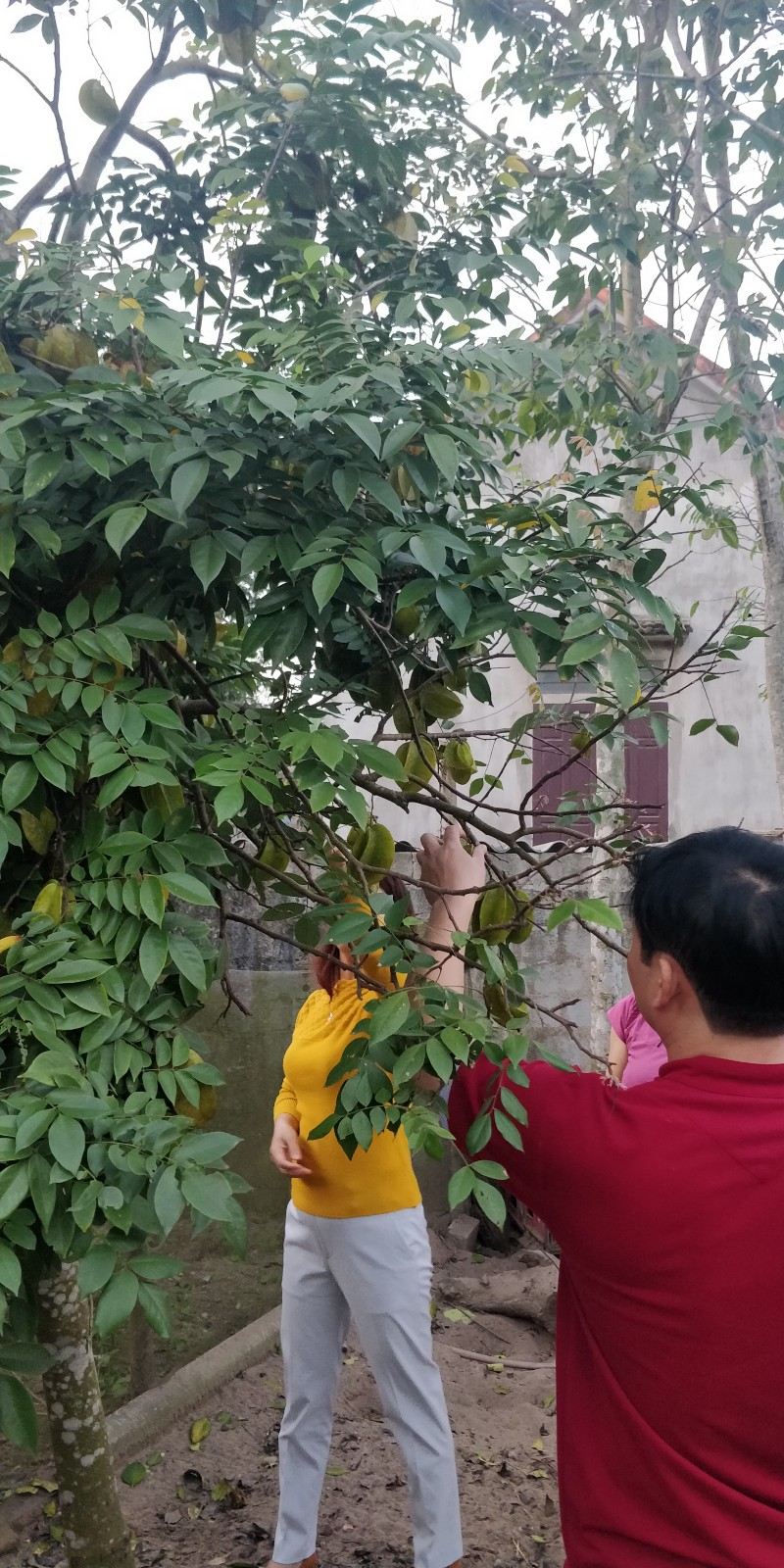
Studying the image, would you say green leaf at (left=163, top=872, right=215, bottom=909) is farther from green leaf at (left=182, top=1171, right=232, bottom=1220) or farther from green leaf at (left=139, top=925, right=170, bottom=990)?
green leaf at (left=182, top=1171, right=232, bottom=1220)

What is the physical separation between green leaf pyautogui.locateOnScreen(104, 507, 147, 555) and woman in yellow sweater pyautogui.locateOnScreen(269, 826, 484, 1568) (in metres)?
1.25

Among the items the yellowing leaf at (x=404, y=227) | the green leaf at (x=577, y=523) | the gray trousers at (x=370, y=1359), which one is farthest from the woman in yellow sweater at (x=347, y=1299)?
the yellowing leaf at (x=404, y=227)

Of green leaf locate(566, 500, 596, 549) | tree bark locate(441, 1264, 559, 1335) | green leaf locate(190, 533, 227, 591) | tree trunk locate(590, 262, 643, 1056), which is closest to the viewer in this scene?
green leaf locate(190, 533, 227, 591)

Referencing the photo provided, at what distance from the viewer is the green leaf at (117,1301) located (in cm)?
100

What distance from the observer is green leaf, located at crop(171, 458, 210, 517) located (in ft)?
4.02

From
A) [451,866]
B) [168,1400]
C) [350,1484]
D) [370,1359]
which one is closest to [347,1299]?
[370,1359]

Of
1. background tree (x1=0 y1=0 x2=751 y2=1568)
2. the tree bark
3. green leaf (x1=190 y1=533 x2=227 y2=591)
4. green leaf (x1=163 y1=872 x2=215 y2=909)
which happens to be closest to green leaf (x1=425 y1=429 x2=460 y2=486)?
background tree (x1=0 y1=0 x2=751 y2=1568)

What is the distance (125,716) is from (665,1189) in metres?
0.78

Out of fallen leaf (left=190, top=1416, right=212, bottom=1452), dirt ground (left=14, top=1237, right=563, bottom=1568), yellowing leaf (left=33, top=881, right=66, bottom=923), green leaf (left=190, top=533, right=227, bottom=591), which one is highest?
green leaf (left=190, top=533, right=227, bottom=591)

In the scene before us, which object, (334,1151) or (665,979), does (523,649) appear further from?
(334,1151)

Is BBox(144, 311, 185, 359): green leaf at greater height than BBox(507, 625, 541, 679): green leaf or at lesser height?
greater

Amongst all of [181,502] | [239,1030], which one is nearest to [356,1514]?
[239,1030]

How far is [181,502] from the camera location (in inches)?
48.0

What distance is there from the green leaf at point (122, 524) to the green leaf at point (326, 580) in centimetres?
21
